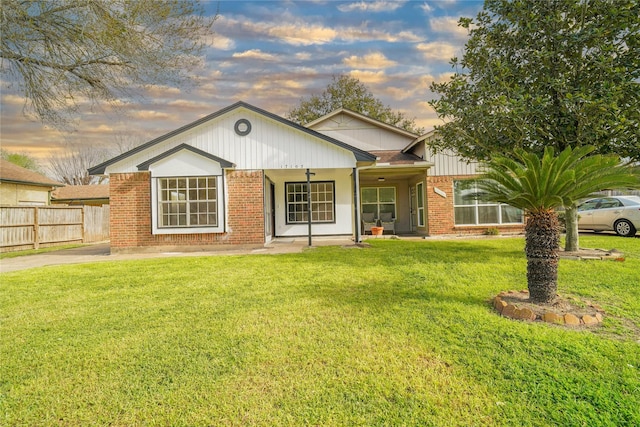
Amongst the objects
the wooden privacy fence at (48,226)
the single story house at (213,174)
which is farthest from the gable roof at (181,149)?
the wooden privacy fence at (48,226)

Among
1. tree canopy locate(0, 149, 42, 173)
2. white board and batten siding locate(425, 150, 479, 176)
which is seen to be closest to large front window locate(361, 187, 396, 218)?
white board and batten siding locate(425, 150, 479, 176)

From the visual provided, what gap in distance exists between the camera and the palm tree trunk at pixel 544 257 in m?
4.48

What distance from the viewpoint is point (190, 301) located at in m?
5.27

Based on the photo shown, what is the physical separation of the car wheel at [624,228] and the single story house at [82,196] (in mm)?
30943

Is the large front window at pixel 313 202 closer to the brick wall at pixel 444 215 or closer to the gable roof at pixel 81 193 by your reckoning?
the brick wall at pixel 444 215

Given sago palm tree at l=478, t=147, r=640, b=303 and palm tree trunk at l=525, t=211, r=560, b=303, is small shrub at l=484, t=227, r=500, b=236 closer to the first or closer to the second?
sago palm tree at l=478, t=147, r=640, b=303

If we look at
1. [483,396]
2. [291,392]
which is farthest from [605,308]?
[291,392]

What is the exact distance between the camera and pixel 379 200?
1769 cm

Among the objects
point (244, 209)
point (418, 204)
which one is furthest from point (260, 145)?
point (418, 204)

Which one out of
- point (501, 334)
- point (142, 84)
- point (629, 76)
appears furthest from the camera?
point (142, 84)

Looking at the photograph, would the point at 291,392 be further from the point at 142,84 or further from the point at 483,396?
the point at 142,84

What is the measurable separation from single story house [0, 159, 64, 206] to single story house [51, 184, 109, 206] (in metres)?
5.90

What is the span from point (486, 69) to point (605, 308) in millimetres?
6582

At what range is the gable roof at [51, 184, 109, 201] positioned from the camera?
26.8m
